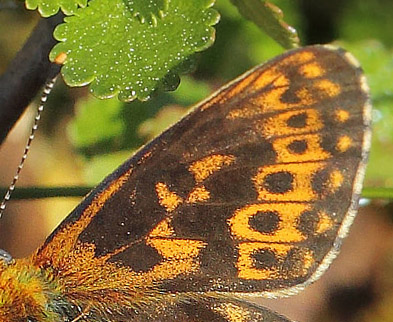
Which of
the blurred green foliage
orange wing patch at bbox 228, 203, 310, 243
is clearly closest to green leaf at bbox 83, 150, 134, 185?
the blurred green foliage

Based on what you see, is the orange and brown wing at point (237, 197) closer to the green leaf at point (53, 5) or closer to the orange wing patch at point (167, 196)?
the orange wing patch at point (167, 196)

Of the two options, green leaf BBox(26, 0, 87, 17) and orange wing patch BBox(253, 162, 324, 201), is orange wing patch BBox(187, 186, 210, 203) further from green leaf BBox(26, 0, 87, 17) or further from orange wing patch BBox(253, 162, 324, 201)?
green leaf BBox(26, 0, 87, 17)

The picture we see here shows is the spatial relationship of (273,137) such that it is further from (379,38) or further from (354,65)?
(379,38)

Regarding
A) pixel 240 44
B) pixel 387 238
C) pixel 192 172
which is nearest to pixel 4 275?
pixel 192 172

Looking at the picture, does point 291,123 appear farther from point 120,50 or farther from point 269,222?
point 120,50

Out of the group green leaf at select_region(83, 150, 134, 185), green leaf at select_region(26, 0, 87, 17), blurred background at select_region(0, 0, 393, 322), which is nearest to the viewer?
green leaf at select_region(26, 0, 87, 17)

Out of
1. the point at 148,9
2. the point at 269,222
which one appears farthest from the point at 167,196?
the point at 148,9
